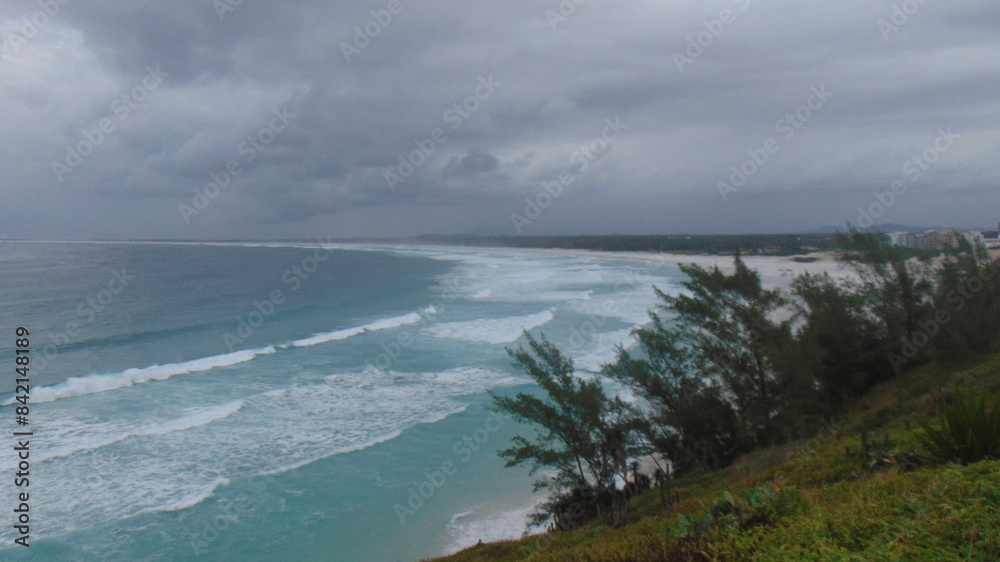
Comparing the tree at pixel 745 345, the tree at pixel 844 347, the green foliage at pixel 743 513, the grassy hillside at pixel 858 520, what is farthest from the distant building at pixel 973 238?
the green foliage at pixel 743 513

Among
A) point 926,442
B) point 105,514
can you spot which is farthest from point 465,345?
point 926,442

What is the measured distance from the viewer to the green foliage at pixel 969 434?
5.21 meters

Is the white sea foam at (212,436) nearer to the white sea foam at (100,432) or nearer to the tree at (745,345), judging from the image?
the white sea foam at (100,432)

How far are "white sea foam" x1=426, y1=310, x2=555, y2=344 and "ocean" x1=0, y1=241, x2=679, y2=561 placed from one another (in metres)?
0.29

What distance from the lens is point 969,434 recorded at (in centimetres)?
526

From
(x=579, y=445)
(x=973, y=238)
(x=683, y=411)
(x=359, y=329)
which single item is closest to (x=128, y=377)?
(x=359, y=329)

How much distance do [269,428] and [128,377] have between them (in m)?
11.0

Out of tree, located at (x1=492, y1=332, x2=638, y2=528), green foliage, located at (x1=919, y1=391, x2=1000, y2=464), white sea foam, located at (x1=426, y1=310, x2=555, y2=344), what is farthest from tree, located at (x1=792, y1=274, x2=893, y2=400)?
white sea foam, located at (x1=426, y1=310, x2=555, y2=344)

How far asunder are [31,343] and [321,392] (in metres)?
21.6

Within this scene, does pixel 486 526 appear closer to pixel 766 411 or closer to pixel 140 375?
pixel 766 411

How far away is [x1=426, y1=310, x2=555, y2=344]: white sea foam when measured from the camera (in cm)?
3738

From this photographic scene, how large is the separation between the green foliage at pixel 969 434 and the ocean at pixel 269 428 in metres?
11.0

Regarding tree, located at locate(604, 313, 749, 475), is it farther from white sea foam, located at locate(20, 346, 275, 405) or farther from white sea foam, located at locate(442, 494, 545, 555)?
white sea foam, located at locate(20, 346, 275, 405)

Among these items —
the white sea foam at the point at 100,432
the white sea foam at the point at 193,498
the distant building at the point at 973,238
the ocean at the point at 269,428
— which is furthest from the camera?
the distant building at the point at 973,238
